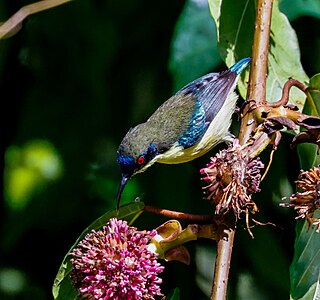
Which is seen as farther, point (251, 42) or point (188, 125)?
point (188, 125)

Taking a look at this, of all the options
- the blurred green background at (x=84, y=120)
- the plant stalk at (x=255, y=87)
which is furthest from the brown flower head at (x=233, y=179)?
the blurred green background at (x=84, y=120)

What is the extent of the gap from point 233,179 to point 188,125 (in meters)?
0.93

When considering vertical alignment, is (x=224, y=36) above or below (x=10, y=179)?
above

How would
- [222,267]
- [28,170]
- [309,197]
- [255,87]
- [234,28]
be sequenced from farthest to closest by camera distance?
[28,170], [234,28], [255,87], [309,197], [222,267]

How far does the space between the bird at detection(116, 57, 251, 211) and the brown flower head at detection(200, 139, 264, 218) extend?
2.39ft

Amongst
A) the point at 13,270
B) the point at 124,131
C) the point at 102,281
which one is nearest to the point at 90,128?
the point at 124,131

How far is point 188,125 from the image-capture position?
2.55 meters

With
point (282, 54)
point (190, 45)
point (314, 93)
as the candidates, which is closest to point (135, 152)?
point (190, 45)

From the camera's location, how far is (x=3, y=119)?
2781 mm

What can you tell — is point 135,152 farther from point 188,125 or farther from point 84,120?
point 84,120

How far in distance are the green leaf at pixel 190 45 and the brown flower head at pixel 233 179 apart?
787mm

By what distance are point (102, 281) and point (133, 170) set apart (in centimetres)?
66

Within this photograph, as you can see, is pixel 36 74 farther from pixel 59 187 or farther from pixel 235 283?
pixel 235 283

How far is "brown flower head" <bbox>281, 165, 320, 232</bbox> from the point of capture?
1678 millimetres
